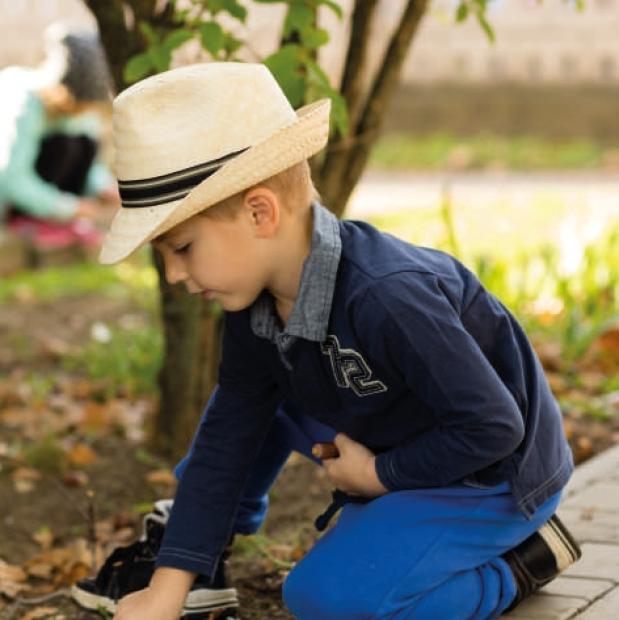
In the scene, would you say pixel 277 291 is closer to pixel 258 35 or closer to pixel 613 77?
pixel 258 35

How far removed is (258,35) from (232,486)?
199 centimetres

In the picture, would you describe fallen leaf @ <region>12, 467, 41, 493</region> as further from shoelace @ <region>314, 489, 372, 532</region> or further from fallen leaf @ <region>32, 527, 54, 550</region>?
shoelace @ <region>314, 489, 372, 532</region>

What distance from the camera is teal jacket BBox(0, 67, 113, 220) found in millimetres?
7512

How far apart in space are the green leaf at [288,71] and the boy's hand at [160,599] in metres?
1.03

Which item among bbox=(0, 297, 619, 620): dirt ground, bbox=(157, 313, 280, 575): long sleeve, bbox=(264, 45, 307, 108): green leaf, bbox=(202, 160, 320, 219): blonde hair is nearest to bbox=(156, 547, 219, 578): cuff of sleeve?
bbox=(157, 313, 280, 575): long sleeve

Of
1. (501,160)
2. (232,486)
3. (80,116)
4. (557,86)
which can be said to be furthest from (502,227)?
(557,86)

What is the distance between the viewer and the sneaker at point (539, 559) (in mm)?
2613

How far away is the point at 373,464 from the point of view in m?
2.53

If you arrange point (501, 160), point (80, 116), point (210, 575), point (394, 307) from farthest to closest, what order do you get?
1. point (501, 160)
2. point (80, 116)
3. point (210, 575)
4. point (394, 307)

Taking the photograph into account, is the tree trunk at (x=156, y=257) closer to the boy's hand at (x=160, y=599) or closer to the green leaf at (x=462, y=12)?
the green leaf at (x=462, y=12)

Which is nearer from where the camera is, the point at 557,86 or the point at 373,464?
the point at 373,464

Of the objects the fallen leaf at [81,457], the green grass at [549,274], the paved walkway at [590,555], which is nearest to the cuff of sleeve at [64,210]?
the green grass at [549,274]

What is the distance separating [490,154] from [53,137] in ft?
17.7

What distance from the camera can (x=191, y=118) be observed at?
2344 millimetres
